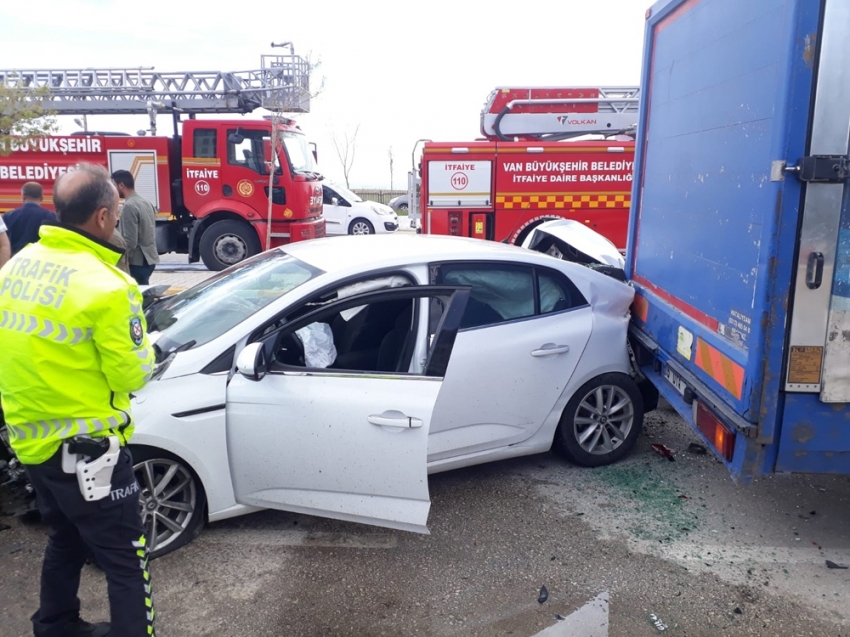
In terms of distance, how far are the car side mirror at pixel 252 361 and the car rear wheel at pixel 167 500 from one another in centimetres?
55

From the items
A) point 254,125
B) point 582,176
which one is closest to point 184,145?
point 254,125

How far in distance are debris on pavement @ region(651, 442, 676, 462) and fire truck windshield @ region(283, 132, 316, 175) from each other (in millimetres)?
9171

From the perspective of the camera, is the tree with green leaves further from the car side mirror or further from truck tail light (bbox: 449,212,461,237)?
the car side mirror

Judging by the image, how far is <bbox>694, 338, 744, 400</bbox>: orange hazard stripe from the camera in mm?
3084

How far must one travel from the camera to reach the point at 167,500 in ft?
11.0

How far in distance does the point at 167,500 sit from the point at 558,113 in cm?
1025

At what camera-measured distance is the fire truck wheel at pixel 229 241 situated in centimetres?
1226

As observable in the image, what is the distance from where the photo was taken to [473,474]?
436 cm

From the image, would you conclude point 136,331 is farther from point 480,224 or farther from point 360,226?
point 360,226

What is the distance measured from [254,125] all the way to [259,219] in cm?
158

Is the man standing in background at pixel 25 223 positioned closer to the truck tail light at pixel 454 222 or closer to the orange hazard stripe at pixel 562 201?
the truck tail light at pixel 454 222

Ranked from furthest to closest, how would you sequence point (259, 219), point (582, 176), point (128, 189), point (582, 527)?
point (259, 219) → point (582, 176) → point (128, 189) → point (582, 527)

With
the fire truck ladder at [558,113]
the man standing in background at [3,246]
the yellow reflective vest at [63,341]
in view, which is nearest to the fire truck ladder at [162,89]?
the fire truck ladder at [558,113]

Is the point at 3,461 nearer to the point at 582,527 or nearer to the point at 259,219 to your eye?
the point at 582,527
